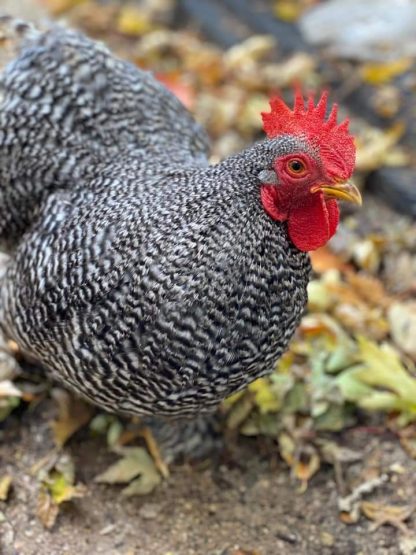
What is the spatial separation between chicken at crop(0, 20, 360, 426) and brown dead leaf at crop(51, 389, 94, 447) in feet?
1.63

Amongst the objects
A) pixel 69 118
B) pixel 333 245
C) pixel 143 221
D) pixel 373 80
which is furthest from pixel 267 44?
pixel 143 221

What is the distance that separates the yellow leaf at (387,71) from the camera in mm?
5293

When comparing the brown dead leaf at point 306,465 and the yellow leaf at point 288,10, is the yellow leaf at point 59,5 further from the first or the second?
the brown dead leaf at point 306,465

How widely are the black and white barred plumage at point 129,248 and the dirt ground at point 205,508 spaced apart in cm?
58

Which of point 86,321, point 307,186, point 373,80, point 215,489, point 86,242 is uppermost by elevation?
point 307,186

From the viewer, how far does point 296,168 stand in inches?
96.5

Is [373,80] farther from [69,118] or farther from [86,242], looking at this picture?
[86,242]

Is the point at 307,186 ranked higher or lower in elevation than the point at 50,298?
higher

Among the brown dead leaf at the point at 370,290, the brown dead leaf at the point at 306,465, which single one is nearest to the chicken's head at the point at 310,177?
the brown dead leaf at the point at 306,465

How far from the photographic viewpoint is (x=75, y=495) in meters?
3.16

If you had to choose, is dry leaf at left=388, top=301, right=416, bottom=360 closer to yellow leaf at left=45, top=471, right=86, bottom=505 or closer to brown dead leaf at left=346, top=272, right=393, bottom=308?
brown dead leaf at left=346, top=272, right=393, bottom=308

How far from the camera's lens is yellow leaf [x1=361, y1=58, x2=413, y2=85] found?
5.29m

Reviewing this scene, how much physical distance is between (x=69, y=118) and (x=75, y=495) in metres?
1.53

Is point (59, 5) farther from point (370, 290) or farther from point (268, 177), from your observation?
point (268, 177)
